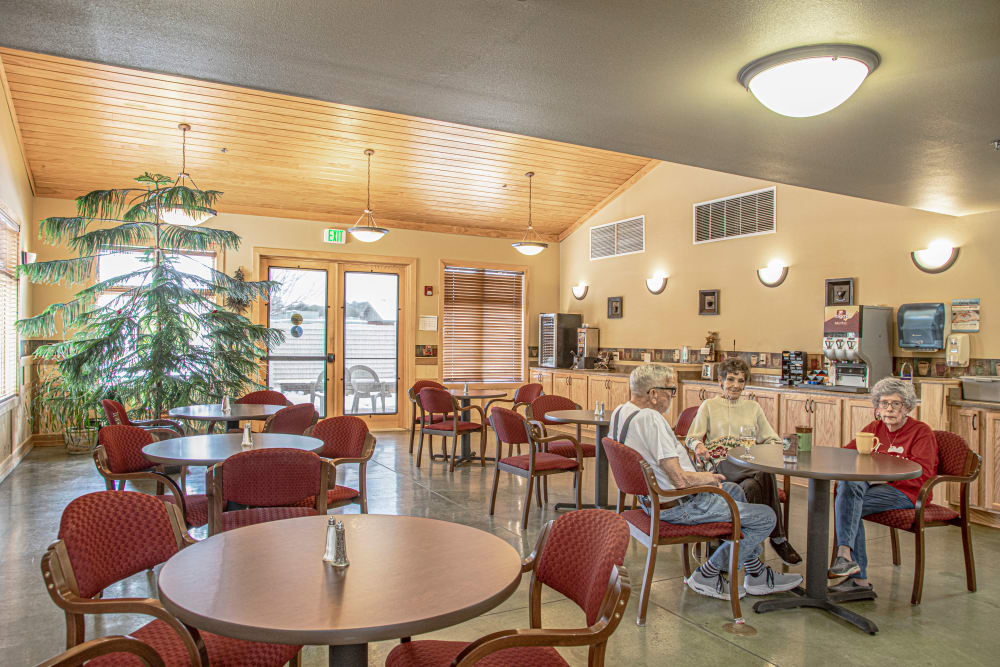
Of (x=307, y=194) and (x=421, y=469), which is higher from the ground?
(x=307, y=194)

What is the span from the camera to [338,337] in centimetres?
941

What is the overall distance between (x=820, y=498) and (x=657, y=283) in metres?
5.43

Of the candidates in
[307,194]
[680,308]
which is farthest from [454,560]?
[307,194]

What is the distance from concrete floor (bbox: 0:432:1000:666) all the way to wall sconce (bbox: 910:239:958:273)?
2149 millimetres

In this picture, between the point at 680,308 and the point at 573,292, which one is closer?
the point at 680,308

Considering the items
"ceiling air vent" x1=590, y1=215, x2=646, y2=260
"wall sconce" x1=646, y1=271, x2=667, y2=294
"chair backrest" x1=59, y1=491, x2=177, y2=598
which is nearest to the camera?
"chair backrest" x1=59, y1=491, x2=177, y2=598

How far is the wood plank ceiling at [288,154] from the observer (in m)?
6.45

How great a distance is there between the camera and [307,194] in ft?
28.5

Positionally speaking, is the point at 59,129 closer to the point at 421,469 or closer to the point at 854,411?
the point at 421,469

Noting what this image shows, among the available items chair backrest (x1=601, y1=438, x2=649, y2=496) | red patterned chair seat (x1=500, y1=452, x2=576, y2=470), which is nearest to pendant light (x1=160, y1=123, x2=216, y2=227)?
red patterned chair seat (x1=500, y1=452, x2=576, y2=470)

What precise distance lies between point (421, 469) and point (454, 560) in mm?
5070

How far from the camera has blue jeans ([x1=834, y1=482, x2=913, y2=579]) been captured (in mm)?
3611

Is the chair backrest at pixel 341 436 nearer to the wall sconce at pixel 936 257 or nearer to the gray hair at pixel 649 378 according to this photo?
the gray hair at pixel 649 378

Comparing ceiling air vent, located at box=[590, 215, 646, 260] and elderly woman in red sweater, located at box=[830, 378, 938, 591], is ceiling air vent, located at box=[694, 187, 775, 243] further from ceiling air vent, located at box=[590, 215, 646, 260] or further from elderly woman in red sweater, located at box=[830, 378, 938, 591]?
elderly woman in red sweater, located at box=[830, 378, 938, 591]
